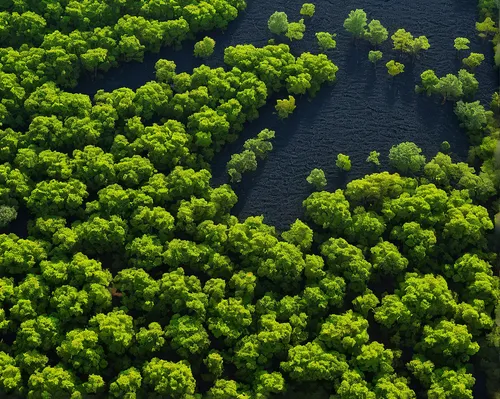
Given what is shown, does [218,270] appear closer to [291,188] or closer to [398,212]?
[291,188]

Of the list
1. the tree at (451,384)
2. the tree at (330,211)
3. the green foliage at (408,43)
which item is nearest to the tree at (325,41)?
the green foliage at (408,43)

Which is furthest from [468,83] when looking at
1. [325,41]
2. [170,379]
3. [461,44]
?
[170,379]

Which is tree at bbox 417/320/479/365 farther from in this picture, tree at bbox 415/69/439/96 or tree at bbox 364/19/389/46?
tree at bbox 364/19/389/46

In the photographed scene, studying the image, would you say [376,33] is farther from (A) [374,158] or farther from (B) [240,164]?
(B) [240,164]

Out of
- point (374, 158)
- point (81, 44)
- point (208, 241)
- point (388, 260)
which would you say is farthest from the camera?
point (81, 44)

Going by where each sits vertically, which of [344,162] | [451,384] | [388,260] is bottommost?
[451,384]

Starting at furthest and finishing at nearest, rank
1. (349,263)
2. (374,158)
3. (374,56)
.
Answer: (374,56), (374,158), (349,263)

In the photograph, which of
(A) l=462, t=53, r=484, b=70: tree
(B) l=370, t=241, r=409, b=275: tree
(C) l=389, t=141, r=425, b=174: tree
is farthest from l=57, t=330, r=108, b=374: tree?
(A) l=462, t=53, r=484, b=70: tree
